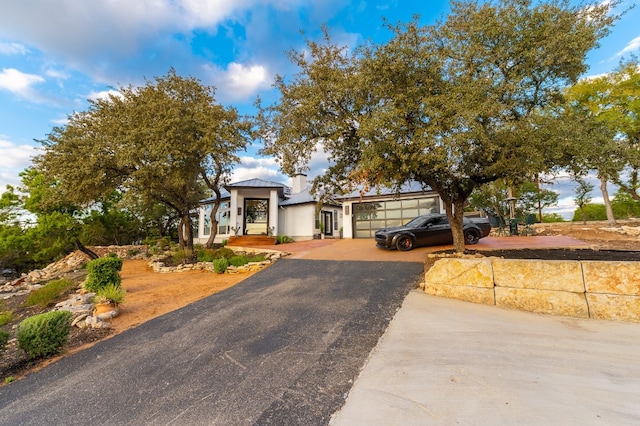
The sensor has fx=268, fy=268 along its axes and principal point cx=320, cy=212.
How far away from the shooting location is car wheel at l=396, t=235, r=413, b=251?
434 inches

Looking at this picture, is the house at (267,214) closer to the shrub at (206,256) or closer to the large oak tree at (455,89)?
the shrub at (206,256)

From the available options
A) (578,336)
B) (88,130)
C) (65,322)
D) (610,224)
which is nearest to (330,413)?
(578,336)

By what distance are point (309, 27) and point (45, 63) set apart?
28.3 ft

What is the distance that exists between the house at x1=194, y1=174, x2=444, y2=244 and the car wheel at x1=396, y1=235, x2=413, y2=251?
505 centimetres

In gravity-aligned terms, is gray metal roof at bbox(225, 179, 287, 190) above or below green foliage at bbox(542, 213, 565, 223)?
above

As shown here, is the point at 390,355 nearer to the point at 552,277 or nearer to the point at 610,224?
the point at 552,277

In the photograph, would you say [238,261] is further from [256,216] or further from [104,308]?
[256,216]

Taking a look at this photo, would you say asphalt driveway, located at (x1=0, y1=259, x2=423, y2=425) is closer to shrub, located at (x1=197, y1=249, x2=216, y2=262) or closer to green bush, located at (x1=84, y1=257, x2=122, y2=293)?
green bush, located at (x1=84, y1=257, x2=122, y2=293)

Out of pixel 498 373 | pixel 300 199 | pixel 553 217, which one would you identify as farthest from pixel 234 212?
pixel 553 217

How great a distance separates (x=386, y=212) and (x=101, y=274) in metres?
14.2

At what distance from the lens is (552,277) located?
482 centimetres

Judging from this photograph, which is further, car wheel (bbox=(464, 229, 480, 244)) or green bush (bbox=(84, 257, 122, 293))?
car wheel (bbox=(464, 229, 480, 244))

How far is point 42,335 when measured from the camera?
4.06 m

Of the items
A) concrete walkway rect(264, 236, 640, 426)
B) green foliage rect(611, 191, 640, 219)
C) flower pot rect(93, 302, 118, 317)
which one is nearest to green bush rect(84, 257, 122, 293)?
flower pot rect(93, 302, 118, 317)
